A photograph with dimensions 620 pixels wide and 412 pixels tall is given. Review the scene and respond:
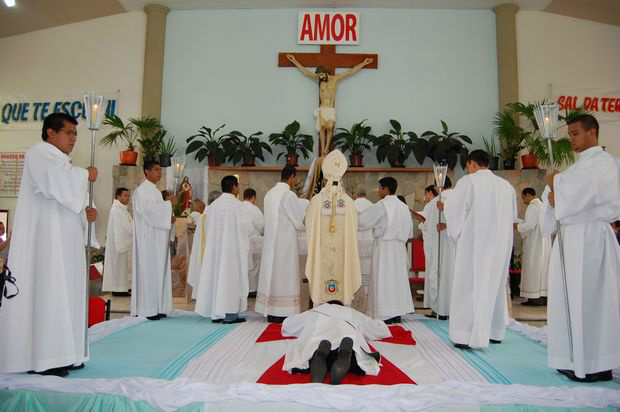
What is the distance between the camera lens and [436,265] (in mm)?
6715

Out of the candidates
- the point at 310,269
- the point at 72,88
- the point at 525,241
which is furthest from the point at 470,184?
the point at 72,88

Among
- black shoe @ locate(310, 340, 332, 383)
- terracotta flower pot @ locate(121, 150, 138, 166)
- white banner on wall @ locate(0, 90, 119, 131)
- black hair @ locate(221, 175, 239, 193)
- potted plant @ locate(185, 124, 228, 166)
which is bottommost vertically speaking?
black shoe @ locate(310, 340, 332, 383)

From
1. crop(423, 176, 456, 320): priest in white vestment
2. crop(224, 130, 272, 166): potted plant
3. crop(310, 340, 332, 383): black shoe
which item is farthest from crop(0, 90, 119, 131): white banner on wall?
crop(310, 340, 332, 383): black shoe

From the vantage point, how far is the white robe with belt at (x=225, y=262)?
578 cm

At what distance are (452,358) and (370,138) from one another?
6335 mm

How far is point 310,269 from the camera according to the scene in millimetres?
5891

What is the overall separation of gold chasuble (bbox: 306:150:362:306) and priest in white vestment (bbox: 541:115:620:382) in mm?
2587

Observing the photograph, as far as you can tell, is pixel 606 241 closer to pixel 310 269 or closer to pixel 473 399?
pixel 473 399

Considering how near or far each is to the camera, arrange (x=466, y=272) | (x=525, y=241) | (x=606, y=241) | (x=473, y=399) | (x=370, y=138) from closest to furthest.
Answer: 1. (x=473, y=399)
2. (x=606, y=241)
3. (x=466, y=272)
4. (x=525, y=241)
5. (x=370, y=138)

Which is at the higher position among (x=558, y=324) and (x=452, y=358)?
(x=558, y=324)

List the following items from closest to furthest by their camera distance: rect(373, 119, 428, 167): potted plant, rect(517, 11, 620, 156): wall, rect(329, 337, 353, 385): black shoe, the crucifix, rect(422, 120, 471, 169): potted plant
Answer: rect(329, 337, 353, 385): black shoe < rect(422, 120, 471, 169): potted plant < rect(373, 119, 428, 167): potted plant < the crucifix < rect(517, 11, 620, 156): wall

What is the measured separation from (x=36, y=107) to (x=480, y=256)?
1005 centimetres

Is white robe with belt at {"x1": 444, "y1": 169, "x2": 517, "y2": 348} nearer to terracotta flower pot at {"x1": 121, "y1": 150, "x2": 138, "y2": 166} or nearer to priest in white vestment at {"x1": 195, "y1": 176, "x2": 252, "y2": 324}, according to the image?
priest in white vestment at {"x1": 195, "y1": 176, "x2": 252, "y2": 324}

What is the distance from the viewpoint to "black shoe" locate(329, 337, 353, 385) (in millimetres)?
3218
